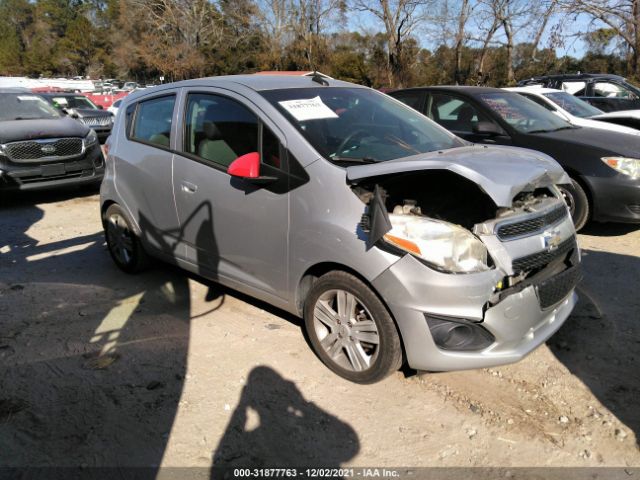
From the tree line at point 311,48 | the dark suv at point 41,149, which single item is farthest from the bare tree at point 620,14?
the dark suv at point 41,149

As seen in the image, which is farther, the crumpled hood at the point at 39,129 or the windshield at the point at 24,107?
the windshield at the point at 24,107

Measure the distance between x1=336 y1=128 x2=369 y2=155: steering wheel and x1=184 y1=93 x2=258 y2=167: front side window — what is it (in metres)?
0.57

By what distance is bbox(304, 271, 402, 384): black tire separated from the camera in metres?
2.82

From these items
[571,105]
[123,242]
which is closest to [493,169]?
[123,242]

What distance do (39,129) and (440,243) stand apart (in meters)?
7.73

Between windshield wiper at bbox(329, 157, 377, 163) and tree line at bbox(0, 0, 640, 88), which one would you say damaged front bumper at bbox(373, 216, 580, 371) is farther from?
tree line at bbox(0, 0, 640, 88)

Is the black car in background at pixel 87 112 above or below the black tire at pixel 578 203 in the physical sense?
above

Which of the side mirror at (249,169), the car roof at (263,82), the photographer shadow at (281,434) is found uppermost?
the car roof at (263,82)

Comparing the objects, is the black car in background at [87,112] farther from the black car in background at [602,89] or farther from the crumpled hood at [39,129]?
the black car in background at [602,89]

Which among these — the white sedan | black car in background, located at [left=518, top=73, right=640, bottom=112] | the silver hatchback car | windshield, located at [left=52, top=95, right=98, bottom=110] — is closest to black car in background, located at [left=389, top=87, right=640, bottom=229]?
the white sedan

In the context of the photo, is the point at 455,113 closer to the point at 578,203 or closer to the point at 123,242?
the point at 578,203

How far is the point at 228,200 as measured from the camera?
3512 millimetres

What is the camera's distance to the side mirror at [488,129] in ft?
19.5

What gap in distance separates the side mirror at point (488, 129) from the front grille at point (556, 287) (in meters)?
3.12
